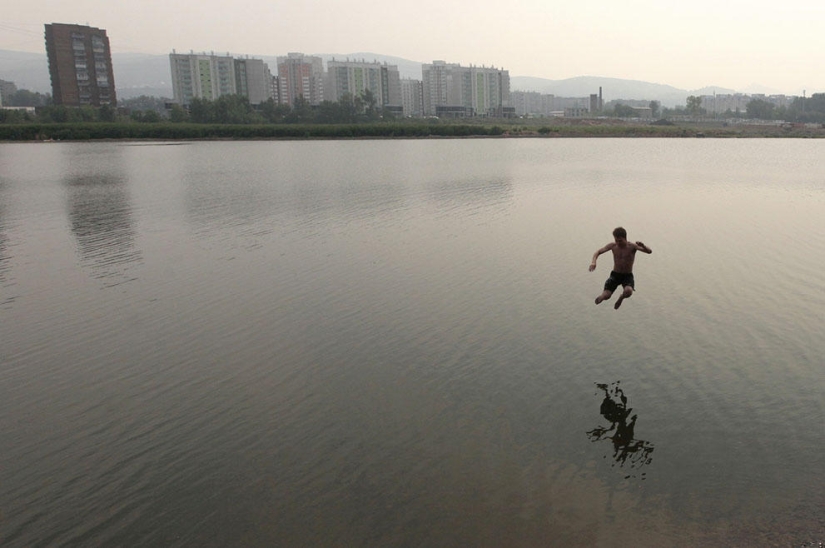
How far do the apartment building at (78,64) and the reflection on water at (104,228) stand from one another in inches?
6327

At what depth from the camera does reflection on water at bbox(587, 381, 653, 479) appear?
31.9 feet

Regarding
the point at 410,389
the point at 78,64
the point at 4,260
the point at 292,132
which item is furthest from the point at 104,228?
the point at 78,64

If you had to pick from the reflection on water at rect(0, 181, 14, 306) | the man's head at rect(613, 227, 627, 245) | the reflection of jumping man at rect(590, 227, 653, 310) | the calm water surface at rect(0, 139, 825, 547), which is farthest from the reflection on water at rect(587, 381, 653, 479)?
the reflection on water at rect(0, 181, 14, 306)

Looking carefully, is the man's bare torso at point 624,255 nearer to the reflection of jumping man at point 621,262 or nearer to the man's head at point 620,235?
the reflection of jumping man at point 621,262

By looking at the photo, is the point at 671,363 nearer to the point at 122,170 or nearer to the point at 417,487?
the point at 417,487

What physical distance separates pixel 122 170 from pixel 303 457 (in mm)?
57951

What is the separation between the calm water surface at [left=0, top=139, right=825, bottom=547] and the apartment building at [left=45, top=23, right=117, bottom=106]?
189586 mm

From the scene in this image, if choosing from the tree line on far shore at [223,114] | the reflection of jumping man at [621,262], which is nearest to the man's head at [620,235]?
the reflection of jumping man at [621,262]

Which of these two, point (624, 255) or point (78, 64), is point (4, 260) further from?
point (78, 64)

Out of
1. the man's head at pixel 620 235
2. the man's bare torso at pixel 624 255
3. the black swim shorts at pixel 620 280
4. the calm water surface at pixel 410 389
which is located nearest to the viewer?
the calm water surface at pixel 410 389

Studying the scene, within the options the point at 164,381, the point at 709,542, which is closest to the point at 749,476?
the point at 709,542

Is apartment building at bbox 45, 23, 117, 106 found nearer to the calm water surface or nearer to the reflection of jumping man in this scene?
Result: the calm water surface

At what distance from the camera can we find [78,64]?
190 metres

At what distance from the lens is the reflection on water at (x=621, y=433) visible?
9711mm
